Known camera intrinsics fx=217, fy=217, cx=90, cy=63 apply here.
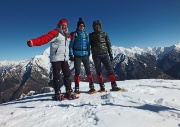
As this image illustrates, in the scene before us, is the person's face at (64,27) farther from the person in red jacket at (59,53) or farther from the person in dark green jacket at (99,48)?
the person in dark green jacket at (99,48)

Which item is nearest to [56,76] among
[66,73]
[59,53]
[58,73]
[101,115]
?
[58,73]

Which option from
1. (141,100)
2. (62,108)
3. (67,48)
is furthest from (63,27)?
(141,100)

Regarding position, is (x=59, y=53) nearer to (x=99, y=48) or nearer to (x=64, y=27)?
(x=64, y=27)

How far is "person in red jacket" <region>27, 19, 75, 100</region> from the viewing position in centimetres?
958

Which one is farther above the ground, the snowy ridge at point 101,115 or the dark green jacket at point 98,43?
the dark green jacket at point 98,43

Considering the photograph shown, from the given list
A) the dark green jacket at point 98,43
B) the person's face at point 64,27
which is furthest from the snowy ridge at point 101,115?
the person's face at point 64,27

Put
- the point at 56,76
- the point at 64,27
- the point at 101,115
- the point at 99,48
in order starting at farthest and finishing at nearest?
the point at 99,48 → the point at 64,27 → the point at 56,76 → the point at 101,115

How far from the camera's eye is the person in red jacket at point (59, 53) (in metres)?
9.58

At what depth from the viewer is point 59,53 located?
9.84 meters

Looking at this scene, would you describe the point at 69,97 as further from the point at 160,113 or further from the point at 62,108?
the point at 160,113

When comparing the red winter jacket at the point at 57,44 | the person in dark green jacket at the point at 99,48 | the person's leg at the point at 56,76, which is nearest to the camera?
the red winter jacket at the point at 57,44

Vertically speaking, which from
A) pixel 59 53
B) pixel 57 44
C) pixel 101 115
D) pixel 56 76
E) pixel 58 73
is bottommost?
pixel 101 115

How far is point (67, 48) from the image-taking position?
10.2 metres

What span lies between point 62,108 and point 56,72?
2.37 metres
